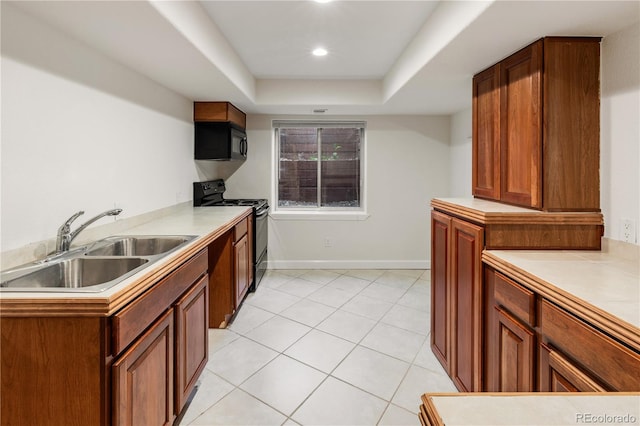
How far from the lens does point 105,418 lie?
1060 millimetres

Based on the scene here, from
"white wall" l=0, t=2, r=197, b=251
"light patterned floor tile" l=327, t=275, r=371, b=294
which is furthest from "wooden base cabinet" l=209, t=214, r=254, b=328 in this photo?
"light patterned floor tile" l=327, t=275, r=371, b=294

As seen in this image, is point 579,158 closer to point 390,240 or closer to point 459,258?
point 459,258

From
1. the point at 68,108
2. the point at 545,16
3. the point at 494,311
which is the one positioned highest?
the point at 545,16

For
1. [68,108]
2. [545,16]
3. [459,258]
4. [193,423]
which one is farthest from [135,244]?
[545,16]

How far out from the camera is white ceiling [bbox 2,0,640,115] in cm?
154

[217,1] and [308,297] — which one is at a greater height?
[217,1]

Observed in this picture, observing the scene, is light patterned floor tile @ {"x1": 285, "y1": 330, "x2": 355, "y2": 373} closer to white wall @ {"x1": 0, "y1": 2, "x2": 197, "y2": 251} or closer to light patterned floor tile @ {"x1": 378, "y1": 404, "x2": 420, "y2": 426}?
light patterned floor tile @ {"x1": 378, "y1": 404, "x2": 420, "y2": 426}

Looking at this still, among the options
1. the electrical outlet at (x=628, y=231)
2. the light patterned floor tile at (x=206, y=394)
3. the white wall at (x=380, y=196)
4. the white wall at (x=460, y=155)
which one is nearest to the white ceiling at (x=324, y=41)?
the white wall at (x=460, y=155)

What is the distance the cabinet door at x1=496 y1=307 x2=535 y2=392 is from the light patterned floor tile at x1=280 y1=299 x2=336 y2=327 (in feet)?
5.51

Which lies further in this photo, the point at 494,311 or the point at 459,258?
the point at 459,258

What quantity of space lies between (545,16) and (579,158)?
2.37 feet

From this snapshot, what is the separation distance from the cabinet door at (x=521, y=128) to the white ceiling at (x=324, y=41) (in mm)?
104

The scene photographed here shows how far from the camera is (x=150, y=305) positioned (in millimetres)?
1306

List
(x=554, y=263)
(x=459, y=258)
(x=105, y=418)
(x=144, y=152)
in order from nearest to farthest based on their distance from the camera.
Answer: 1. (x=105, y=418)
2. (x=554, y=263)
3. (x=459, y=258)
4. (x=144, y=152)
